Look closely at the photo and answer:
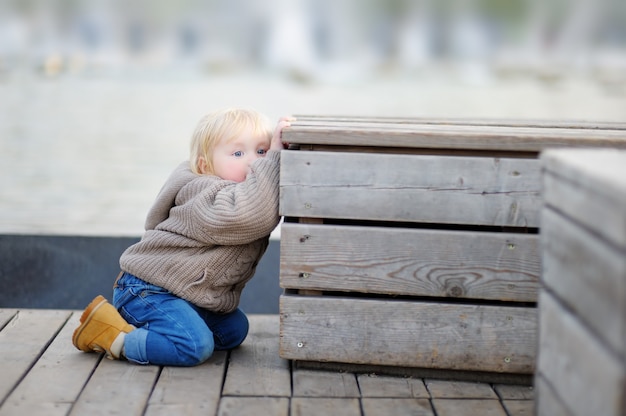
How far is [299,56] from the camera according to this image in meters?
9.94

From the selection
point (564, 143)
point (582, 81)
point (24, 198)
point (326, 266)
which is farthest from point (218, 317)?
point (582, 81)

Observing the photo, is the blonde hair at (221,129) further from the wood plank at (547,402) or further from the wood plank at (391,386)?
the wood plank at (547,402)

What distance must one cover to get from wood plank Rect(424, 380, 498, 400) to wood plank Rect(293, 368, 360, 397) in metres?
0.21

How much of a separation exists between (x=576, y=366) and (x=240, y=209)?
3.92ft

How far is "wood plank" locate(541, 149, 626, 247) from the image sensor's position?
1348mm

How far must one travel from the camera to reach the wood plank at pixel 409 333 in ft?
8.04

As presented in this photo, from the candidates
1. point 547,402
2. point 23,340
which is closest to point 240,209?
point 23,340

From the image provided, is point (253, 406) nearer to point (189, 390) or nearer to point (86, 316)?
point (189, 390)

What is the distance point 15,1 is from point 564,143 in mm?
8594

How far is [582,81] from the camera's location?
403 inches

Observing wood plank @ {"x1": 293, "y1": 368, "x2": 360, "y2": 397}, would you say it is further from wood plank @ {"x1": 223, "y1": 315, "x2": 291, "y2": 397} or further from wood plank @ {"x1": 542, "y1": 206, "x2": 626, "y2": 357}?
wood plank @ {"x1": 542, "y1": 206, "x2": 626, "y2": 357}

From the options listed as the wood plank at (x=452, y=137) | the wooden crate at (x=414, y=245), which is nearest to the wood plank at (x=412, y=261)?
the wooden crate at (x=414, y=245)

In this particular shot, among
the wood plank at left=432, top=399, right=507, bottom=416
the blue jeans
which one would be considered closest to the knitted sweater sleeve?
the blue jeans

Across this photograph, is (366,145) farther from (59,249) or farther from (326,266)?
(59,249)
